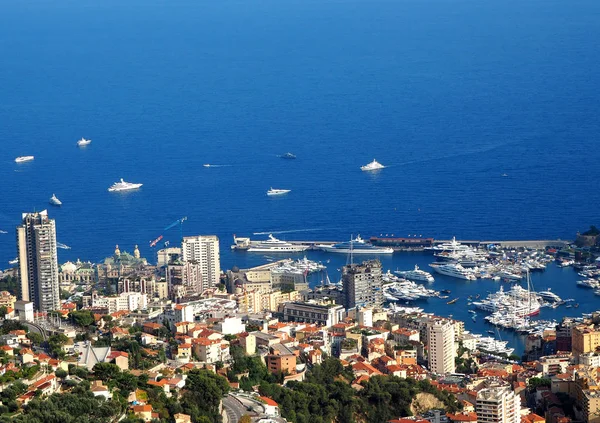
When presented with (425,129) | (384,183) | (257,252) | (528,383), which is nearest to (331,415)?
(528,383)

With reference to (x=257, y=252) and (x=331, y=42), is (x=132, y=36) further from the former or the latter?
(x=257, y=252)

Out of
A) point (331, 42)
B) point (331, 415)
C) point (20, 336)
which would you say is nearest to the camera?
point (331, 415)

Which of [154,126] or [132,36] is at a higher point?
[132,36]

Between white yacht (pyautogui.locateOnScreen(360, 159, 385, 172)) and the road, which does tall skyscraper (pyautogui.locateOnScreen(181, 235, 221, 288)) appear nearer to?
the road

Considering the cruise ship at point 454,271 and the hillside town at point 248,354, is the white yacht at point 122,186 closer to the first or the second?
the cruise ship at point 454,271

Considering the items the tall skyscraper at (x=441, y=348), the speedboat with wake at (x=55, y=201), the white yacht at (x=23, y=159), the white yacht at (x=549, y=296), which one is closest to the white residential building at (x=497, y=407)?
the tall skyscraper at (x=441, y=348)

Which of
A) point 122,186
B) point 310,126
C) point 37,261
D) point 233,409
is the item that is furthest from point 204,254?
point 310,126
